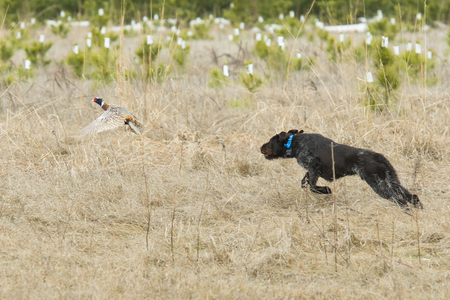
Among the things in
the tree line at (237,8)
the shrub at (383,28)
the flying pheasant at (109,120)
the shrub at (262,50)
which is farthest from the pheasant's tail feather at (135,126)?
the tree line at (237,8)

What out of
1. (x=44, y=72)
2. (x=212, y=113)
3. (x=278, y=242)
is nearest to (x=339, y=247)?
(x=278, y=242)

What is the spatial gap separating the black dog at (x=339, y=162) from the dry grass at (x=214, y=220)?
14cm

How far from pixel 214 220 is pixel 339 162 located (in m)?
1.01

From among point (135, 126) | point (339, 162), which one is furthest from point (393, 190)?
point (135, 126)

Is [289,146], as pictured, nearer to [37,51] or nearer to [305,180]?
[305,180]

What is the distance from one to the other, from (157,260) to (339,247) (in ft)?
3.65

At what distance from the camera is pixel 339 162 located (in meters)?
3.73

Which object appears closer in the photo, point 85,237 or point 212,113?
point 85,237

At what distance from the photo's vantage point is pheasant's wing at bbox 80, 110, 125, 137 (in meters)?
4.06

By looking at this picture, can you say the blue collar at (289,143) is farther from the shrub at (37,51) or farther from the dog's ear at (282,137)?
the shrub at (37,51)

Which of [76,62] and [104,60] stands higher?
[104,60]

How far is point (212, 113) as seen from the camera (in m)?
6.69

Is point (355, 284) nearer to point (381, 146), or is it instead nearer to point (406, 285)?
point (406, 285)

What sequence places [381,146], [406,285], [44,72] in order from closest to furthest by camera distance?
1. [406,285]
2. [381,146]
3. [44,72]
